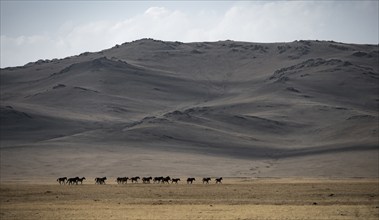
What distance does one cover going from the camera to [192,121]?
389 feet

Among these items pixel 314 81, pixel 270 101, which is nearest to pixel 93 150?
pixel 270 101

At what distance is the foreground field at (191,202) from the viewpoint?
27.7 m

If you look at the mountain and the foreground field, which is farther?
the mountain

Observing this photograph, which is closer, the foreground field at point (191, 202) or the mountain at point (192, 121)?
the foreground field at point (191, 202)

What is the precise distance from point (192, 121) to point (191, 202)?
274ft

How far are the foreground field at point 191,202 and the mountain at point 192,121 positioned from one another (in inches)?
1041

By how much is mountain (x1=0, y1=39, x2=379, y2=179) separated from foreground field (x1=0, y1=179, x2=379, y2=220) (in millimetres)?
26440

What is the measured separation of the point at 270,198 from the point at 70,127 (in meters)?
83.9

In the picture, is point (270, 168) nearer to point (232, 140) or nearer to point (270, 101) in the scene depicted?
point (232, 140)

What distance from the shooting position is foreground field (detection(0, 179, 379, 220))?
27703 mm

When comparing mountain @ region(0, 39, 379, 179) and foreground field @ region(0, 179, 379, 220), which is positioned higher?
mountain @ region(0, 39, 379, 179)

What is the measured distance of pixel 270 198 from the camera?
3675 centimetres

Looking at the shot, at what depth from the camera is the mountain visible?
251 ft

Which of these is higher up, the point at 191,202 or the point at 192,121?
the point at 192,121
